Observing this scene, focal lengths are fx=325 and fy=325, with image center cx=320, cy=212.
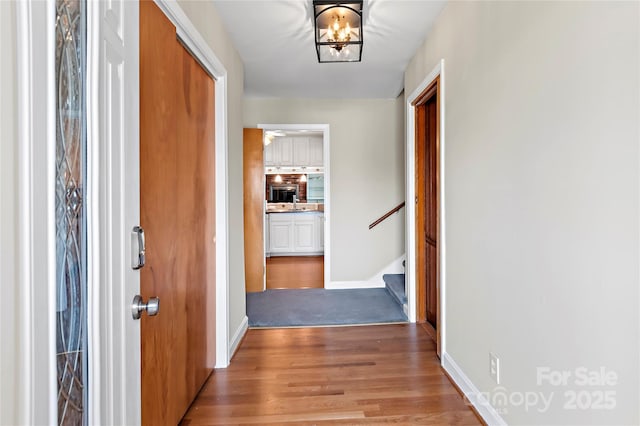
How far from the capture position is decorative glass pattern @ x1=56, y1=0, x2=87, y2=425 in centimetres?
67

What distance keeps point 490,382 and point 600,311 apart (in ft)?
2.82

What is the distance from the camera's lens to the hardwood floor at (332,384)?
1.75 metres

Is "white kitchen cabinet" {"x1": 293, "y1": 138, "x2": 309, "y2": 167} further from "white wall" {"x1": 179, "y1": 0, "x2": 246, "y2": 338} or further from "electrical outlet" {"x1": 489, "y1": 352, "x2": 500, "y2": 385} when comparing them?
"electrical outlet" {"x1": 489, "y1": 352, "x2": 500, "y2": 385}

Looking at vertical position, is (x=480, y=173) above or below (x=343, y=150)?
below

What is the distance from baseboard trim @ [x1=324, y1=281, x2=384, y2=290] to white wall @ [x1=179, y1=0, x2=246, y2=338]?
5.06ft

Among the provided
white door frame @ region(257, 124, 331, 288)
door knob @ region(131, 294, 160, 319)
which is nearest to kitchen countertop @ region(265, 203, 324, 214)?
white door frame @ region(257, 124, 331, 288)

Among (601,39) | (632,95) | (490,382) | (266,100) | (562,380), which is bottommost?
(490,382)

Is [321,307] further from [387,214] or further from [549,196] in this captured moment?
[549,196]

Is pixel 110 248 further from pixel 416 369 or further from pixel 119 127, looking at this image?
pixel 416 369

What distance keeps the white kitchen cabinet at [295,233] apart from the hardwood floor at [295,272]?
188 millimetres

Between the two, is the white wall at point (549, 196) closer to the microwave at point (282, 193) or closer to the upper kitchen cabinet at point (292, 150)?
the upper kitchen cabinet at point (292, 150)

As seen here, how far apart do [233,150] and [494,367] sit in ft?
7.25

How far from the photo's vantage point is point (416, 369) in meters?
2.21

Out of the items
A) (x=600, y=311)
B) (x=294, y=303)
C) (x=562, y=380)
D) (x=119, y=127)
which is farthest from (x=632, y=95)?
(x=294, y=303)
